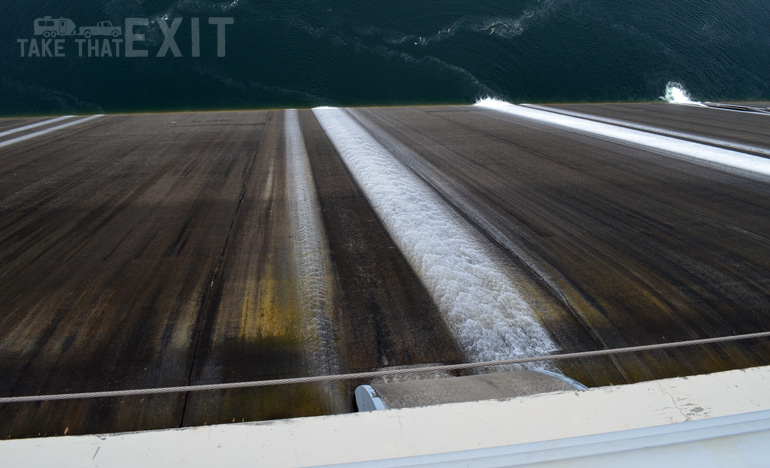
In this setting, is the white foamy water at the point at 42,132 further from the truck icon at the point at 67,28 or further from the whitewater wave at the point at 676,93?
the whitewater wave at the point at 676,93

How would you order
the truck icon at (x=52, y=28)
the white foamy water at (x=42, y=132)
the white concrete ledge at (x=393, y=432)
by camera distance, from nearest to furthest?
the white concrete ledge at (x=393, y=432) < the white foamy water at (x=42, y=132) < the truck icon at (x=52, y=28)

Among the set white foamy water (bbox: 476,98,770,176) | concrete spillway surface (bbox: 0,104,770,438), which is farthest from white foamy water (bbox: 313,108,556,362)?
white foamy water (bbox: 476,98,770,176)

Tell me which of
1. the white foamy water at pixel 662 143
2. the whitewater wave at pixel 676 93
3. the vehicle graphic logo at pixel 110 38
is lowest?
the white foamy water at pixel 662 143

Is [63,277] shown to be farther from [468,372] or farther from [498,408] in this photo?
[498,408]

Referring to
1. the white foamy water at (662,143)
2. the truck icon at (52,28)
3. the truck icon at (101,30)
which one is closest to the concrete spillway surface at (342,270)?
the white foamy water at (662,143)

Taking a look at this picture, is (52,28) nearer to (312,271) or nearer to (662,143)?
(312,271)

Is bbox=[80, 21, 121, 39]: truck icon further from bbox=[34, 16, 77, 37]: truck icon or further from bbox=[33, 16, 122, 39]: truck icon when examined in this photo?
bbox=[34, 16, 77, 37]: truck icon
